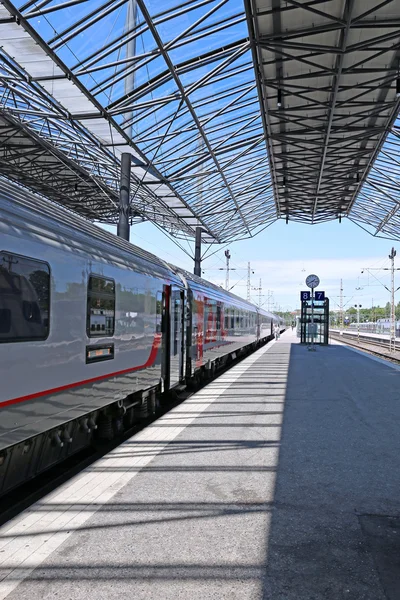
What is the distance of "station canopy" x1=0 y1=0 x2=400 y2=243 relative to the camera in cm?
1113

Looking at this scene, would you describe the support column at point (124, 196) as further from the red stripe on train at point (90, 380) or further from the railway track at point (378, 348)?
the railway track at point (378, 348)

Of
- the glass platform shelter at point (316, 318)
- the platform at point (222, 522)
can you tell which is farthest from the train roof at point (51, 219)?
the glass platform shelter at point (316, 318)

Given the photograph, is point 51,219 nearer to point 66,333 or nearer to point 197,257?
point 66,333

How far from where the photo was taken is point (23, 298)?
14.1ft

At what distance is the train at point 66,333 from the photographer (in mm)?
4207

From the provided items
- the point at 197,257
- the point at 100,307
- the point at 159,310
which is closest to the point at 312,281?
the point at 197,257

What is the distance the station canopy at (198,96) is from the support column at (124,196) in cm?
46

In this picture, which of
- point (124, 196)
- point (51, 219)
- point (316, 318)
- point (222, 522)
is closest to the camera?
point (222, 522)

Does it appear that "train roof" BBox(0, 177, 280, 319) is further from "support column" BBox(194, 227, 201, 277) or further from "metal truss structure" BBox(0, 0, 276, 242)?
"support column" BBox(194, 227, 201, 277)

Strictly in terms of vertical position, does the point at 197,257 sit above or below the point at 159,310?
above

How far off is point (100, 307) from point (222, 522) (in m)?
2.85

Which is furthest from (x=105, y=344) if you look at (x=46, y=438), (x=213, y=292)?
(x=213, y=292)

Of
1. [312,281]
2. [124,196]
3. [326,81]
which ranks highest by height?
[326,81]

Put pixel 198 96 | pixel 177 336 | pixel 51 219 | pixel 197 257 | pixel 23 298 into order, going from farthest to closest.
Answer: pixel 197 257 → pixel 198 96 → pixel 177 336 → pixel 51 219 → pixel 23 298
